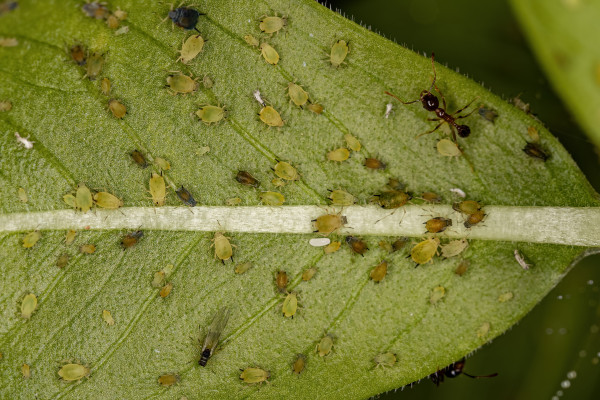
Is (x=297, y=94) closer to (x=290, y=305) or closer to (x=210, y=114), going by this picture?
(x=210, y=114)

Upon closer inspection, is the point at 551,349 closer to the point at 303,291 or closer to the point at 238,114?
the point at 303,291

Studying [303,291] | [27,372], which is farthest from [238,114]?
[27,372]

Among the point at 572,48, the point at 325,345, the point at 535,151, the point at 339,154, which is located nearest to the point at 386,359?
the point at 325,345

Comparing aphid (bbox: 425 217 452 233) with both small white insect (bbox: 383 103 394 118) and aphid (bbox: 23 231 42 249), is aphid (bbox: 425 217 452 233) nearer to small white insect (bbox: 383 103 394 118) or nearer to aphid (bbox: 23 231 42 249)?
small white insect (bbox: 383 103 394 118)

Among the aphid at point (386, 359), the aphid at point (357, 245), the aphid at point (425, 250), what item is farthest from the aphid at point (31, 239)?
the aphid at point (425, 250)

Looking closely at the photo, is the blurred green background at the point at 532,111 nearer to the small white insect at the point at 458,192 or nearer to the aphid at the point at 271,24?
the aphid at the point at 271,24

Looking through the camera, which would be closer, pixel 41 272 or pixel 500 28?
pixel 41 272
